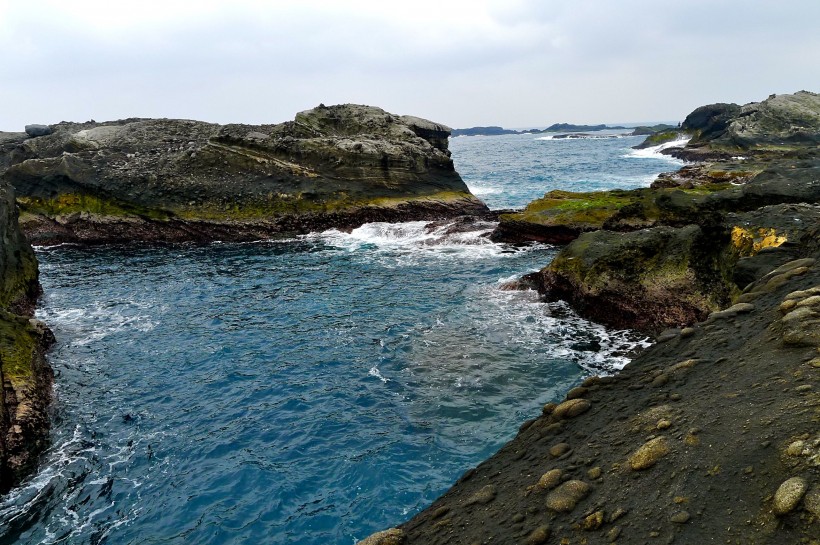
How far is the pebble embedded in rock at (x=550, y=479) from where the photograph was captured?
6.17 metres

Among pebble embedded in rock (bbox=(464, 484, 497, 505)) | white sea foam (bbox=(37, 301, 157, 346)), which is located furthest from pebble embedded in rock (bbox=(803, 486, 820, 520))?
white sea foam (bbox=(37, 301, 157, 346))

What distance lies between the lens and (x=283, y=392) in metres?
16.2

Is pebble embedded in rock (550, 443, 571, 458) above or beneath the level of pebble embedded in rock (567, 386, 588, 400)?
beneath

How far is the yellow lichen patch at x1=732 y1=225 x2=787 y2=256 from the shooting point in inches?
549

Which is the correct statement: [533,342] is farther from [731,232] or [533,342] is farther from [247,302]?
[247,302]

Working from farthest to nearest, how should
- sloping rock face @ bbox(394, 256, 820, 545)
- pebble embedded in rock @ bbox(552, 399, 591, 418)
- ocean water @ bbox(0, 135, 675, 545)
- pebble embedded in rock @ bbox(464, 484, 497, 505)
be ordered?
1. ocean water @ bbox(0, 135, 675, 545)
2. pebble embedded in rock @ bbox(552, 399, 591, 418)
3. pebble embedded in rock @ bbox(464, 484, 497, 505)
4. sloping rock face @ bbox(394, 256, 820, 545)

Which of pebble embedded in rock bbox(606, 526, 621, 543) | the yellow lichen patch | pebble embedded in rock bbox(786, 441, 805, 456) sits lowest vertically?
pebble embedded in rock bbox(606, 526, 621, 543)

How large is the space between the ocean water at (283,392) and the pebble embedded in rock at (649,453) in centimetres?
638

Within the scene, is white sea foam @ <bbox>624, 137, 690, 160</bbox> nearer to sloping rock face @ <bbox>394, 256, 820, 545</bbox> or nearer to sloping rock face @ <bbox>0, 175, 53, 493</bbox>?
sloping rock face @ <bbox>394, 256, 820, 545</bbox>

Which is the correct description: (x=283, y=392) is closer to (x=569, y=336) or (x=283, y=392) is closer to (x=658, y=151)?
(x=569, y=336)

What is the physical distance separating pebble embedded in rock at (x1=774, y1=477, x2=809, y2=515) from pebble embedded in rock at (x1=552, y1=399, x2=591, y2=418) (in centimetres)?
348

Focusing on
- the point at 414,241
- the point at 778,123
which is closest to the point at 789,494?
the point at 414,241

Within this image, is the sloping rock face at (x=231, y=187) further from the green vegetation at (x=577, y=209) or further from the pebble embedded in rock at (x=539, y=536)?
the pebble embedded in rock at (x=539, y=536)

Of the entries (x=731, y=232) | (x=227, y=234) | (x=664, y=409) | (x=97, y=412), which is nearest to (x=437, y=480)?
(x=664, y=409)
